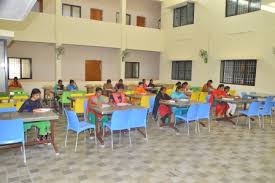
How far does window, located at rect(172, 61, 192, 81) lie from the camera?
13.6 metres

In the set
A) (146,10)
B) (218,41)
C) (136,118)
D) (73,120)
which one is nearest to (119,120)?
(136,118)

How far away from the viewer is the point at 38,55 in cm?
1287

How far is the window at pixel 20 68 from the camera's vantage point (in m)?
12.4

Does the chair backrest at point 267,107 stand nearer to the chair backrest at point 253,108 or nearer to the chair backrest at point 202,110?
the chair backrest at point 253,108

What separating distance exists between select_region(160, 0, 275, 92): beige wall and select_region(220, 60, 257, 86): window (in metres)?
0.24

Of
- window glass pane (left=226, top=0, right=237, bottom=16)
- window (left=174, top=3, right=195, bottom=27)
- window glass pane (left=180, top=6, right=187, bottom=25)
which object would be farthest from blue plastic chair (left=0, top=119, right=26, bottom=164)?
window glass pane (left=180, top=6, right=187, bottom=25)

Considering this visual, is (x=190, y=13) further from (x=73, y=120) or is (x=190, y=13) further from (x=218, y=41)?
(x=73, y=120)

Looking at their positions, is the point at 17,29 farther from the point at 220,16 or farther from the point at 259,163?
the point at 259,163

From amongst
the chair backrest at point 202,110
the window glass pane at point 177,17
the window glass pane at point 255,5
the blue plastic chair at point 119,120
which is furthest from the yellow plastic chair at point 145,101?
the window glass pane at point 177,17

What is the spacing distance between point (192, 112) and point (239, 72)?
20.4ft

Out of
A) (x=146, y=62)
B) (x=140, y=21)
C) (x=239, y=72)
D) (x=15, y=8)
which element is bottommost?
(x=239, y=72)

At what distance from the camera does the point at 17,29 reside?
1075 cm

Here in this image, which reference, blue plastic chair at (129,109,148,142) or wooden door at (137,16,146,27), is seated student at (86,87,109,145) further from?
wooden door at (137,16,146,27)

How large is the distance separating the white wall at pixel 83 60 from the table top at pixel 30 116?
941 centimetres
